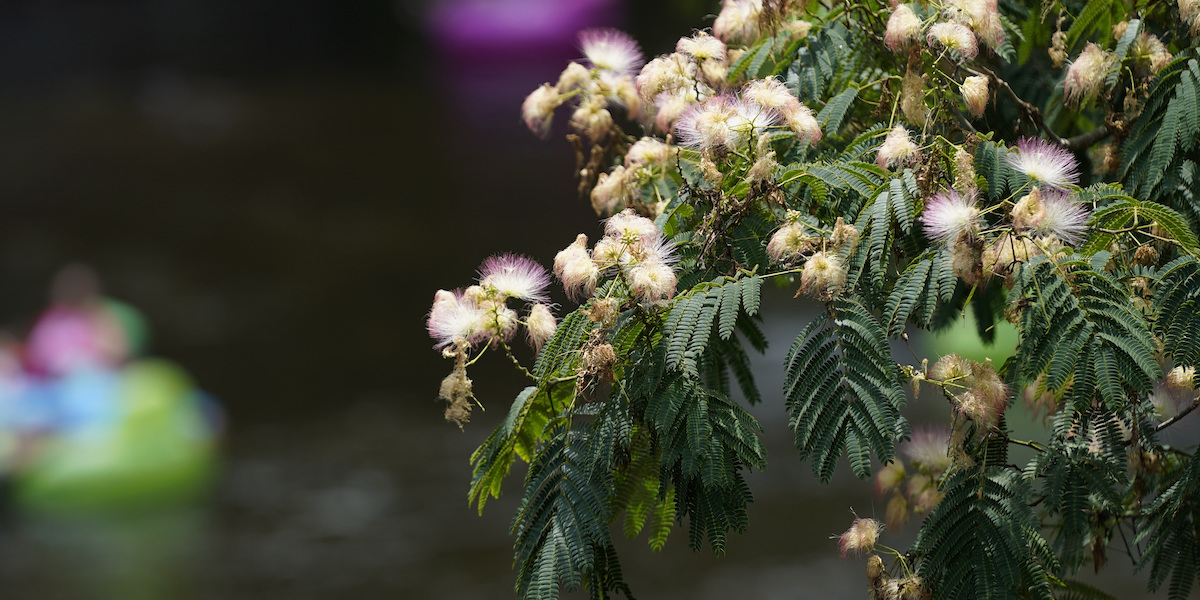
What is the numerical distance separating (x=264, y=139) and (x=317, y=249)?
1216 mm

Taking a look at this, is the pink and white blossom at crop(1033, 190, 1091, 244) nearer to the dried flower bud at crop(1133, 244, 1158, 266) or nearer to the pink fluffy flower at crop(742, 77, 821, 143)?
the dried flower bud at crop(1133, 244, 1158, 266)

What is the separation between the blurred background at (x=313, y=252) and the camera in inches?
195

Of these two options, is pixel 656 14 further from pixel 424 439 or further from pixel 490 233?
pixel 424 439

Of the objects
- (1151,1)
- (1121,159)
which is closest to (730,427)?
(1121,159)

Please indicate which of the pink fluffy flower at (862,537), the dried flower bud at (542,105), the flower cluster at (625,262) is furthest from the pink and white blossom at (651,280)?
the dried flower bud at (542,105)

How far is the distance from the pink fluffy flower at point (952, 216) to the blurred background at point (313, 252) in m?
3.72

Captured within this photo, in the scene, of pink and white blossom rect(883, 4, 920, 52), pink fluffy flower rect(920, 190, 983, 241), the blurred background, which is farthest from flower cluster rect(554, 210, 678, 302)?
the blurred background

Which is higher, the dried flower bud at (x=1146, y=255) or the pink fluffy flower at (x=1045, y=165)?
the pink fluffy flower at (x=1045, y=165)

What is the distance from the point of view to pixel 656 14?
9.05m

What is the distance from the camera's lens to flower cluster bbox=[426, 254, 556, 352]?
47.1 inches

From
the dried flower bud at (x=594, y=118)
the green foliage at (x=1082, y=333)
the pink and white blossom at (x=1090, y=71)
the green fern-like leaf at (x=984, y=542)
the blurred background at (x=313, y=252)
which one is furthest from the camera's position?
the blurred background at (x=313, y=252)

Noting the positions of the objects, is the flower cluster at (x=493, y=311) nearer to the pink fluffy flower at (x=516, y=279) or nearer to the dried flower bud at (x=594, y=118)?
the pink fluffy flower at (x=516, y=279)

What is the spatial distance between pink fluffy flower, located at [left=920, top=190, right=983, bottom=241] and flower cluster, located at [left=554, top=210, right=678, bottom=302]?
9.8 inches

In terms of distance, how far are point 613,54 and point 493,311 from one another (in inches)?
20.6
